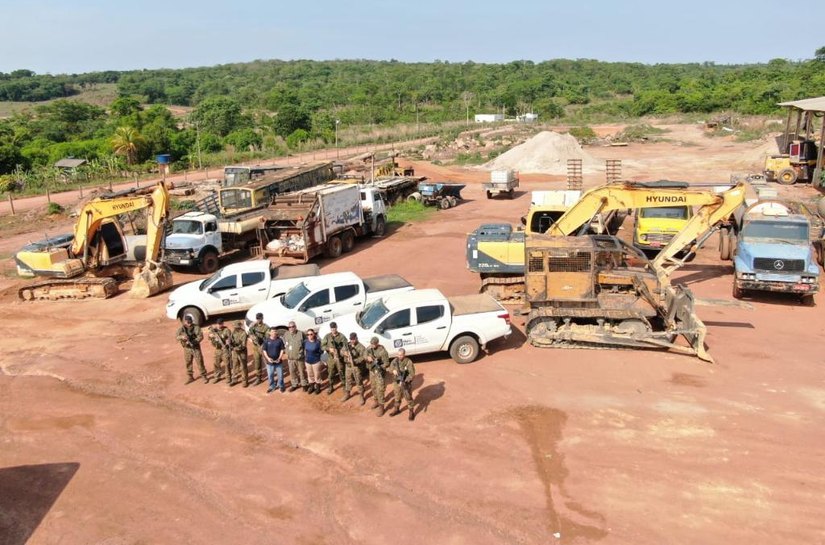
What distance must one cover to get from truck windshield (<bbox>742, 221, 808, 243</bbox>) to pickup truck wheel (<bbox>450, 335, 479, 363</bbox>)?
10298 mm

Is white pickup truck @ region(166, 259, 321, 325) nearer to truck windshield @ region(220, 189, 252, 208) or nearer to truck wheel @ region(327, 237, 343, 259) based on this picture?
truck wheel @ region(327, 237, 343, 259)

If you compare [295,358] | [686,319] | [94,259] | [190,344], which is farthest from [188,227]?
[686,319]

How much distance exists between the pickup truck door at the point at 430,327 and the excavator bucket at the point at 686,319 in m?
5.26

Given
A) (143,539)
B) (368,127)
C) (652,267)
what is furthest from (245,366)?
(368,127)

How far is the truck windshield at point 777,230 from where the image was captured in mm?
18203

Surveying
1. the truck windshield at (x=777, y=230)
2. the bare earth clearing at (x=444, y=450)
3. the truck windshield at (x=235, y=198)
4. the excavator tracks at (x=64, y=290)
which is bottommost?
the bare earth clearing at (x=444, y=450)

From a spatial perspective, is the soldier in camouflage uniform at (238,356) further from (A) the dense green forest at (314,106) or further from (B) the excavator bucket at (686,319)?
(A) the dense green forest at (314,106)

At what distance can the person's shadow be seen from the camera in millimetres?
11875

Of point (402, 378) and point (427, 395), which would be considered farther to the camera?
point (427, 395)

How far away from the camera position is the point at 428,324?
13367 millimetres

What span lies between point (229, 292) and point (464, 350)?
6.95 metres

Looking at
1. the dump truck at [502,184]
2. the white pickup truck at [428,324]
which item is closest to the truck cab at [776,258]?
the white pickup truck at [428,324]

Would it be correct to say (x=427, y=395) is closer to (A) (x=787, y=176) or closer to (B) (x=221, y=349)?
(B) (x=221, y=349)

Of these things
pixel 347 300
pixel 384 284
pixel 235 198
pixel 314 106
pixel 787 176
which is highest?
pixel 314 106
